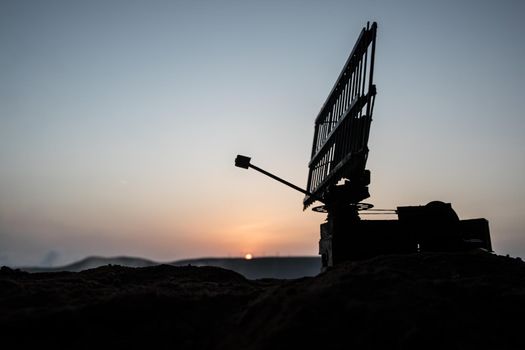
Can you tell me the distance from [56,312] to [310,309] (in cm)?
266

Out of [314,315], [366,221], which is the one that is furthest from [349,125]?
[314,315]

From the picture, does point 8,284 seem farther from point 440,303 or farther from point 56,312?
point 440,303

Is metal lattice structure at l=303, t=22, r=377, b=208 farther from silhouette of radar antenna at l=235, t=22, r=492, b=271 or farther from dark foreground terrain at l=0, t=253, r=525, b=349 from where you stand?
dark foreground terrain at l=0, t=253, r=525, b=349

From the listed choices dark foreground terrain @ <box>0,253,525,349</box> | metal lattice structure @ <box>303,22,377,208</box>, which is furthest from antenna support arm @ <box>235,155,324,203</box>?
dark foreground terrain @ <box>0,253,525,349</box>

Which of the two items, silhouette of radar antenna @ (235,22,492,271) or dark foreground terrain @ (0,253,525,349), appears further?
silhouette of radar antenna @ (235,22,492,271)

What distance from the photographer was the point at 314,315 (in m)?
3.49

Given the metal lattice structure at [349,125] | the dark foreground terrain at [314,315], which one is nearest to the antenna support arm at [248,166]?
the metal lattice structure at [349,125]

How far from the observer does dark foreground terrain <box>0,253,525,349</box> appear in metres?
3.16

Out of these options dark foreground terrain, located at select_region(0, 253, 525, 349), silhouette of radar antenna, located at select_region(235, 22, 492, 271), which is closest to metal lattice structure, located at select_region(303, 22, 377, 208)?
silhouette of radar antenna, located at select_region(235, 22, 492, 271)

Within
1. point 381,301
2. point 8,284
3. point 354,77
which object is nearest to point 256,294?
point 381,301

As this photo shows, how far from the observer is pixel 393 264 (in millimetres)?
5062

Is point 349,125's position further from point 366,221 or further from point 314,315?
point 314,315

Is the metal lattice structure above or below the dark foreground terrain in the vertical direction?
above

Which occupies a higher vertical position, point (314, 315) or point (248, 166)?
point (248, 166)
